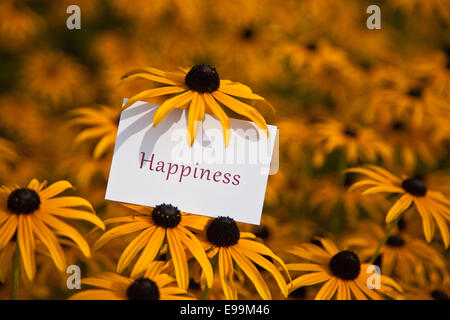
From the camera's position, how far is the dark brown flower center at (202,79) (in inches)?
51.9

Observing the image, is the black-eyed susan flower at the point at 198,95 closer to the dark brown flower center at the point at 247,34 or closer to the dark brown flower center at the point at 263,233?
the dark brown flower center at the point at 263,233

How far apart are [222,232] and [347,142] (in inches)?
68.5

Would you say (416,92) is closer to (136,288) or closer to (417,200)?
(417,200)

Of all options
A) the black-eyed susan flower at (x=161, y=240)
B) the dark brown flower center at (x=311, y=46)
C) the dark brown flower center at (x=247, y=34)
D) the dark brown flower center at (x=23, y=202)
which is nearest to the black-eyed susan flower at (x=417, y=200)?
the black-eyed susan flower at (x=161, y=240)

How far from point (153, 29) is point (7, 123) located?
67.6 inches

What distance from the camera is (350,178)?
10.3ft

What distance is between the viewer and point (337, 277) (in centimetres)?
146

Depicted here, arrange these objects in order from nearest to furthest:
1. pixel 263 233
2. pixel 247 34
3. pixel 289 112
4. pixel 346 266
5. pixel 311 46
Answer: pixel 346 266 → pixel 263 233 → pixel 311 46 → pixel 289 112 → pixel 247 34

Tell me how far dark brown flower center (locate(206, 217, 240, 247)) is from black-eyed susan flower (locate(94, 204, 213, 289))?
2.1 inches

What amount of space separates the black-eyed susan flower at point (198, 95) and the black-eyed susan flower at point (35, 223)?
35 centimetres

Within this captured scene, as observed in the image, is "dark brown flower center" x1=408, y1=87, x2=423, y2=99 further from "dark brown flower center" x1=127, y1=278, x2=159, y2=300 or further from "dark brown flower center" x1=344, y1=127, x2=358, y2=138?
"dark brown flower center" x1=127, y1=278, x2=159, y2=300

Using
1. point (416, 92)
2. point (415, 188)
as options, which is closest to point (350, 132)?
point (416, 92)
